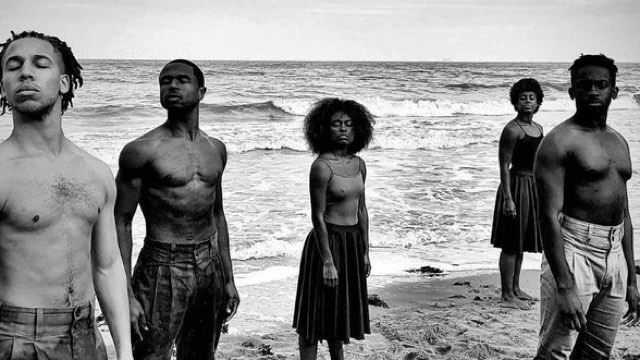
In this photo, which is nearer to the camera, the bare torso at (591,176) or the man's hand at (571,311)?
the man's hand at (571,311)

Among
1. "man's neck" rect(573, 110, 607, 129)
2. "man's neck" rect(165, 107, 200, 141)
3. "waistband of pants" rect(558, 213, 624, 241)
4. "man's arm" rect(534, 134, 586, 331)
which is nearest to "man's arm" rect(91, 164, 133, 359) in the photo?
"man's neck" rect(165, 107, 200, 141)

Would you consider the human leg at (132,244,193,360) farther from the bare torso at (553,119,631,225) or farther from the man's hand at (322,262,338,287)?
the bare torso at (553,119,631,225)

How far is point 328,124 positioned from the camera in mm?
4770

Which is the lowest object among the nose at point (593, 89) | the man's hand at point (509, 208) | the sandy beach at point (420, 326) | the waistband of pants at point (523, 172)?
the sandy beach at point (420, 326)

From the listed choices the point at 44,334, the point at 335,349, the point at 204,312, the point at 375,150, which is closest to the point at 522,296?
the point at 335,349

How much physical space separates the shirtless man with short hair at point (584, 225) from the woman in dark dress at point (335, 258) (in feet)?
4.16

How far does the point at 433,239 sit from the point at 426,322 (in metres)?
3.66

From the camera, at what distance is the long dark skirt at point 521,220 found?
6484 millimetres

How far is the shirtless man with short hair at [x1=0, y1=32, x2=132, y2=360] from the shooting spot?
235 centimetres

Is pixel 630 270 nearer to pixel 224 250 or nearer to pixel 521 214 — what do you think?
pixel 224 250

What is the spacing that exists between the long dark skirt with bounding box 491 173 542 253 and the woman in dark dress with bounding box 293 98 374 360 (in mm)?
2260

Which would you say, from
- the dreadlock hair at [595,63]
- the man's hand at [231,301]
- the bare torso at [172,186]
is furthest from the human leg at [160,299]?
the dreadlock hair at [595,63]

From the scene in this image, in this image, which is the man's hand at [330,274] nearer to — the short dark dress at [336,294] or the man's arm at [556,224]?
the short dark dress at [336,294]

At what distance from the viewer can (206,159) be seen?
3727mm
